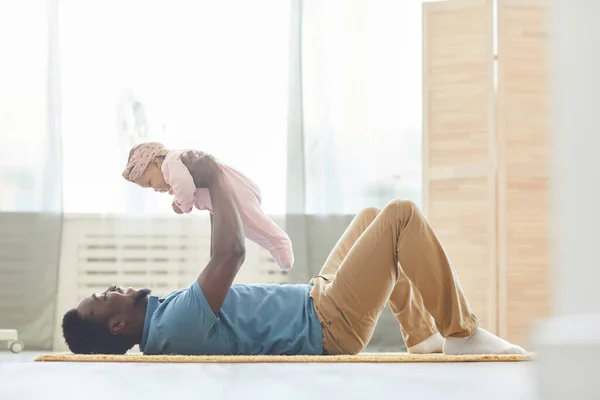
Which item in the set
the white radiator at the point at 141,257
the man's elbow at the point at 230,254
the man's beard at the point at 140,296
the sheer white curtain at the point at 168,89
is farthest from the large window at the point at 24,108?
the man's elbow at the point at 230,254

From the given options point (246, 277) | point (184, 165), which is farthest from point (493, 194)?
point (184, 165)

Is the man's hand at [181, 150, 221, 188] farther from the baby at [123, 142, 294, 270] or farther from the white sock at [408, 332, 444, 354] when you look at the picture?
the white sock at [408, 332, 444, 354]

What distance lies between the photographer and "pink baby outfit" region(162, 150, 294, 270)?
221 cm

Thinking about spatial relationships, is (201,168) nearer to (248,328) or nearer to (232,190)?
(232,190)

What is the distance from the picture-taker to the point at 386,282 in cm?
208

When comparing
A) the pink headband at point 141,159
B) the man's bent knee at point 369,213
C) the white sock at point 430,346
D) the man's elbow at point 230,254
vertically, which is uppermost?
the pink headband at point 141,159

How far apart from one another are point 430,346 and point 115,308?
908mm

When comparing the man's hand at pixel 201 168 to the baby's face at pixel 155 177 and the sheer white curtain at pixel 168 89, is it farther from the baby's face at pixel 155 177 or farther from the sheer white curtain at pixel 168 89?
the sheer white curtain at pixel 168 89

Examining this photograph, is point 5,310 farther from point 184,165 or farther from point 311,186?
point 184,165

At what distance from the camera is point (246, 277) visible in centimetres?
405

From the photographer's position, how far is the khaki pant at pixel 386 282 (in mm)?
1968

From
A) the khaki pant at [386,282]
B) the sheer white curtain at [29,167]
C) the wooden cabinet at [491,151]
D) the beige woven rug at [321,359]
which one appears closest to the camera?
the beige woven rug at [321,359]

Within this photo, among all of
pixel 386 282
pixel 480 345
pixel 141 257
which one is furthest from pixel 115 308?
pixel 141 257

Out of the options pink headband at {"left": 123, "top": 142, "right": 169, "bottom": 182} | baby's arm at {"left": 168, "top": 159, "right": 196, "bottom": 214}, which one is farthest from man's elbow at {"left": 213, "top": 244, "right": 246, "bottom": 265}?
pink headband at {"left": 123, "top": 142, "right": 169, "bottom": 182}
